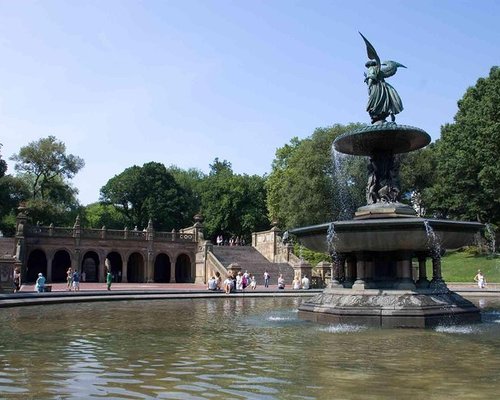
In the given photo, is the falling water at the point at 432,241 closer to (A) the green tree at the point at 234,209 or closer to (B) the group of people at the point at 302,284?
(B) the group of people at the point at 302,284

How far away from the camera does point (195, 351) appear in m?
9.29

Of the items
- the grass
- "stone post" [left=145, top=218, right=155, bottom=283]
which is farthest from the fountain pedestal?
"stone post" [left=145, top=218, right=155, bottom=283]

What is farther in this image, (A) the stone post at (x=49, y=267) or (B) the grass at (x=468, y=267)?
(A) the stone post at (x=49, y=267)

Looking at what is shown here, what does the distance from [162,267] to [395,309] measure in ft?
163

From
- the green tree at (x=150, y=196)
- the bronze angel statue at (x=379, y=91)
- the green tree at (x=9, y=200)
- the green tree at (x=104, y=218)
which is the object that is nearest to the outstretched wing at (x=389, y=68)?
the bronze angel statue at (x=379, y=91)

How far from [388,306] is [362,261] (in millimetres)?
1790

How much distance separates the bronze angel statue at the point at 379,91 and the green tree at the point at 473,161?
31.4 m

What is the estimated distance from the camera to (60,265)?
58344 mm

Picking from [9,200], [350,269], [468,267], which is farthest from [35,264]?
[350,269]

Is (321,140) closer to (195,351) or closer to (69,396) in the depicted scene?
(195,351)

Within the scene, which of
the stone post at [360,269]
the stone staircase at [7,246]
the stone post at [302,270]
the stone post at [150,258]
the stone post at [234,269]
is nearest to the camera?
the stone post at [360,269]

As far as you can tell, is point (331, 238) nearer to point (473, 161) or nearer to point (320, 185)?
point (320, 185)

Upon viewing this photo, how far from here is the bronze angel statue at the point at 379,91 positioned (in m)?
16.7

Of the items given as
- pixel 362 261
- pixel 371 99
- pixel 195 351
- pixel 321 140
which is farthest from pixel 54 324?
pixel 321 140
